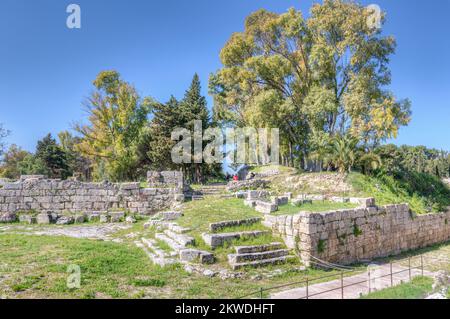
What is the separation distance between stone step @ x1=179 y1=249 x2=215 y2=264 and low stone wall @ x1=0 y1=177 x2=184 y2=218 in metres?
9.15

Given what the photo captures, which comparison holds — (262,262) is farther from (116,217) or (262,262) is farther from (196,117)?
(196,117)

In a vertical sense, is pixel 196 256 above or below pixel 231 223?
below

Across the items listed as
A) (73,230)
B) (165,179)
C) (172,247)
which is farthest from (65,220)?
(172,247)

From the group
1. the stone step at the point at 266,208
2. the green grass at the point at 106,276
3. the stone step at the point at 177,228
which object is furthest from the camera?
the stone step at the point at 266,208

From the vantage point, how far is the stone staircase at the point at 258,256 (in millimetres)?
9367

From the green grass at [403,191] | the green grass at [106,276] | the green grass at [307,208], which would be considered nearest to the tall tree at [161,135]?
the green grass at [403,191]

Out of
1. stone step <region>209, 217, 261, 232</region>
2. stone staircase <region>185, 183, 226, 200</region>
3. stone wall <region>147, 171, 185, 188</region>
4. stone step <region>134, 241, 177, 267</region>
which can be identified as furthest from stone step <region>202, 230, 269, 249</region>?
stone wall <region>147, 171, 185, 188</region>

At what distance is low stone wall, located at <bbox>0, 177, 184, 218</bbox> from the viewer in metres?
17.6

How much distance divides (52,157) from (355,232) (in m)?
39.5

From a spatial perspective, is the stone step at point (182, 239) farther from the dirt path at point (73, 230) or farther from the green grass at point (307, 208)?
the green grass at point (307, 208)

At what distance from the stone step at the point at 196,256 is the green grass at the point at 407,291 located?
4.37 m

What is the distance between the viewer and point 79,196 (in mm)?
18266
